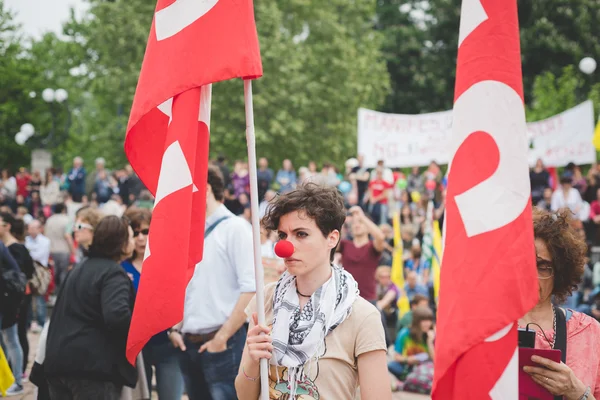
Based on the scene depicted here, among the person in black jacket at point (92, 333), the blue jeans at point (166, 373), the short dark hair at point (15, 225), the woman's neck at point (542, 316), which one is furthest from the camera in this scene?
the short dark hair at point (15, 225)

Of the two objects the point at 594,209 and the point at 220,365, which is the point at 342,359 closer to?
the point at 220,365

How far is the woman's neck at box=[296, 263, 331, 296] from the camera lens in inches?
129

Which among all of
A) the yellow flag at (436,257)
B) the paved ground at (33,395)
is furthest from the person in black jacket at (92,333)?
the yellow flag at (436,257)

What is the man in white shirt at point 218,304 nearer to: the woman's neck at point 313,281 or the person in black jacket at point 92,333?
the person in black jacket at point 92,333

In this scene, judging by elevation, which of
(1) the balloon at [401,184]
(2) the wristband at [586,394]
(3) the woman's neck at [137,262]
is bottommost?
(2) the wristband at [586,394]

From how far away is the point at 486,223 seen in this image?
9.53 feet

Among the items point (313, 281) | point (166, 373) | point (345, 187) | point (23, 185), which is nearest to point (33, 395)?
point (166, 373)

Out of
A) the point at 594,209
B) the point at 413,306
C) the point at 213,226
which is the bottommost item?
the point at 413,306

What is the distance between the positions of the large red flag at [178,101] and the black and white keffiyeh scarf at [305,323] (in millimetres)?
591

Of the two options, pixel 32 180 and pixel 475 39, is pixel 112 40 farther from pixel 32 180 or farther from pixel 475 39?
pixel 475 39

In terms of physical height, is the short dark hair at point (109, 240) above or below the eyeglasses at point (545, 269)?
above

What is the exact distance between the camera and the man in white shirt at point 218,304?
16.3 feet

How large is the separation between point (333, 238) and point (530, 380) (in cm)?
99

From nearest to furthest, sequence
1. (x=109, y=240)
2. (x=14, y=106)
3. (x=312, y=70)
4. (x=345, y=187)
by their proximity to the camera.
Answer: (x=109, y=240)
(x=345, y=187)
(x=312, y=70)
(x=14, y=106)
